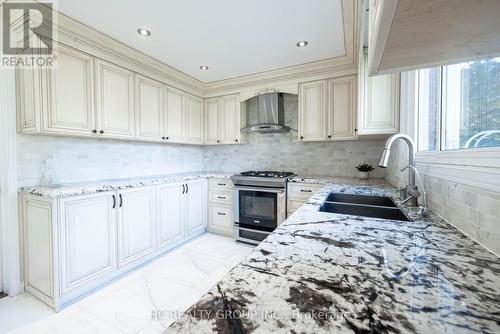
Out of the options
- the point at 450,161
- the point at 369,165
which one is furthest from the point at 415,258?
the point at 369,165

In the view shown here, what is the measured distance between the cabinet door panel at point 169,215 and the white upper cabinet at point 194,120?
97cm

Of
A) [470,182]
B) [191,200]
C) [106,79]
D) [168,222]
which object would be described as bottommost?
[168,222]

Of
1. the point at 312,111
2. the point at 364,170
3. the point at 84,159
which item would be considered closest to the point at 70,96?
the point at 84,159

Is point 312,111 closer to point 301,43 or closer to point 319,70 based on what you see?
point 319,70

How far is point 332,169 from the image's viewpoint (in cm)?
306

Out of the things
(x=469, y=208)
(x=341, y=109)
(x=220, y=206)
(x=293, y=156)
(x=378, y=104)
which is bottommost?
(x=220, y=206)

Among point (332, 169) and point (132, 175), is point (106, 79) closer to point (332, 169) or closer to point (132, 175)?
point (132, 175)

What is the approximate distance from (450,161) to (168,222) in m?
2.71

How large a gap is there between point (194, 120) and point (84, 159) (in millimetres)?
1642

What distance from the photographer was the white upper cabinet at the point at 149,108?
2.58 meters

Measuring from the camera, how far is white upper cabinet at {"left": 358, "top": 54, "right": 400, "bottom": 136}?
6.64ft

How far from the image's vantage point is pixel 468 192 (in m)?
0.75

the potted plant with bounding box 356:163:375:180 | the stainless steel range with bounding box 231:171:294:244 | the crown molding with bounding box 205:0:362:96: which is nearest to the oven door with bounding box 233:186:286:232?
the stainless steel range with bounding box 231:171:294:244

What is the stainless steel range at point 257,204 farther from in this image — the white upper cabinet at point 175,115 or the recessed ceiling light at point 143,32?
the recessed ceiling light at point 143,32
